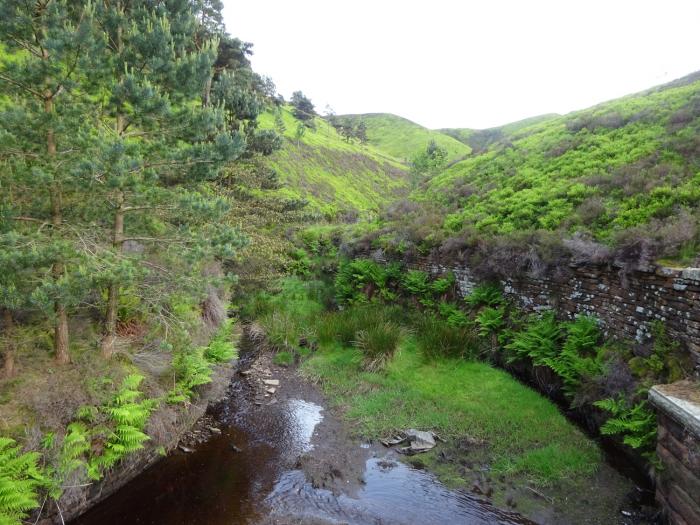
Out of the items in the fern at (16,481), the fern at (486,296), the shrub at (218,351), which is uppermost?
the fern at (486,296)

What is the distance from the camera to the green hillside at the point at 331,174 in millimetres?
43406

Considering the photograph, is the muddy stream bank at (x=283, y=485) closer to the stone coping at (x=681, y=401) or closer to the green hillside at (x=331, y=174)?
the stone coping at (x=681, y=401)

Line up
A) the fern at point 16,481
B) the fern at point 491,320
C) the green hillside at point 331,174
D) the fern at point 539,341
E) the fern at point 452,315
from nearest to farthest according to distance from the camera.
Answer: the fern at point 16,481
the fern at point 539,341
the fern at point 491,320
the fern at point 452,315
the green hillside at point 331,174

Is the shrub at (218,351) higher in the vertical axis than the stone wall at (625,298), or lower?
lower

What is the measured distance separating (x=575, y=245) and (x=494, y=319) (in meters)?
2.85

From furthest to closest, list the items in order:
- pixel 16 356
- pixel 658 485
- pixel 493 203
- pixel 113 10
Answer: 1. pixel 493 203
2. pixel 113 10
3. pixel 16 356
4. pixel 658 485

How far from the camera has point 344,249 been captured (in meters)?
18.0

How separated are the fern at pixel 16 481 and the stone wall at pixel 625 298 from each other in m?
8.86

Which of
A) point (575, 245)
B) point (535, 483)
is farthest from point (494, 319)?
point (535, 483)

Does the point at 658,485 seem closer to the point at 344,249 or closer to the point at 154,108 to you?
the point at 154,108

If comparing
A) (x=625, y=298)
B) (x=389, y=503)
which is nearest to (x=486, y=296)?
(x=625, y=298)

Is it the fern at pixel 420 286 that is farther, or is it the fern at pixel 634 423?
the fern at pixel 420 286

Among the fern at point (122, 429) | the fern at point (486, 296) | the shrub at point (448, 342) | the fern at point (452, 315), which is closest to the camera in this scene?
the fern at point (122, 429)

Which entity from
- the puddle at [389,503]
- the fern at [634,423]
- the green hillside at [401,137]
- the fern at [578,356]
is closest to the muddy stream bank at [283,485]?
the puddle at [389,503]
